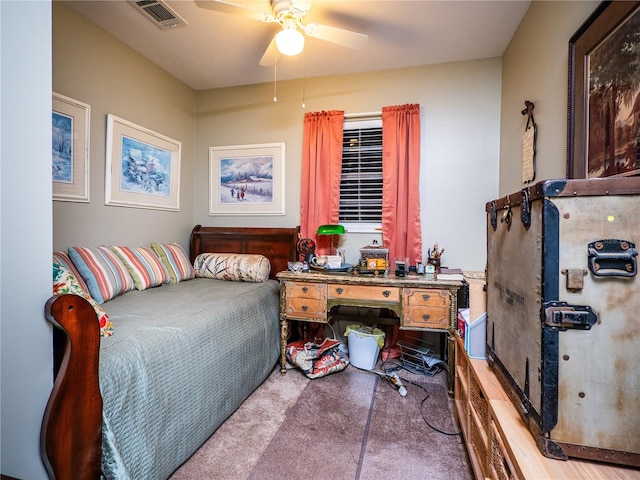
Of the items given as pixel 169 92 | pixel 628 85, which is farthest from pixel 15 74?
pixel 169 92

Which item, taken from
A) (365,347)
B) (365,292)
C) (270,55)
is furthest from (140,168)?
(365,347)

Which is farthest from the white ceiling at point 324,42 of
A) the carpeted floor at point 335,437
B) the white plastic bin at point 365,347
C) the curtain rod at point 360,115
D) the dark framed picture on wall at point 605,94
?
the carpeted floor at point 335,437

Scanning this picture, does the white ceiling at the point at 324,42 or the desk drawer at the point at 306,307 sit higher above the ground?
the white ceiling at the point at 324,42

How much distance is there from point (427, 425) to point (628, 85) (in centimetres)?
190

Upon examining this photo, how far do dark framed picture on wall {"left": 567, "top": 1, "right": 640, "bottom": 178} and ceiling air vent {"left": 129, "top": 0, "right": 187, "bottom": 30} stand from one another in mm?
2440

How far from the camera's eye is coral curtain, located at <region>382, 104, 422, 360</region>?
279 centimetres

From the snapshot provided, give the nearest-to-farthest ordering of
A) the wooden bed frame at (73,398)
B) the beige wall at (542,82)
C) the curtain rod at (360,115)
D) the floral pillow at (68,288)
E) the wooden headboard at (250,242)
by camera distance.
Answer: the wooden bed frame at (73,398), the floral pillow at (68,288), the beige wall at (542,82), the curtain rod at (360,115), the wooden headboard at (250,242)

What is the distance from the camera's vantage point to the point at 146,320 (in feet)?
5.36

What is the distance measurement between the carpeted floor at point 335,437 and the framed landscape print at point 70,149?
6.20 feet

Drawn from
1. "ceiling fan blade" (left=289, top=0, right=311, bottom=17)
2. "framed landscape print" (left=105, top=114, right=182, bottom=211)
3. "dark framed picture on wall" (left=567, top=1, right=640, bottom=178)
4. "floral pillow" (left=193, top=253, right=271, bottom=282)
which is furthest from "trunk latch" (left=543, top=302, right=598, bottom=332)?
"framed landscape print" (left=105, top=114, right=182, bottom=211)

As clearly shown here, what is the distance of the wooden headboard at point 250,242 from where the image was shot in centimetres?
306

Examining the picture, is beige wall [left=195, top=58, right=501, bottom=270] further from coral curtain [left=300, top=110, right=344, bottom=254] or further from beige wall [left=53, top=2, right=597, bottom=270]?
coral curtain [left=300, top=110, right=344, bottom=254]

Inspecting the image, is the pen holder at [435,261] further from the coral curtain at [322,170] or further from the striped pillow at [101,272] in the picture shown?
the striped pillow at [101,272]

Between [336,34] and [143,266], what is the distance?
85.8 inches
